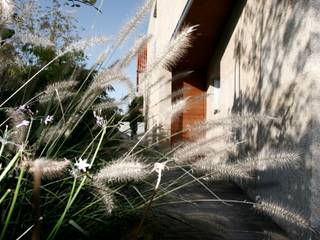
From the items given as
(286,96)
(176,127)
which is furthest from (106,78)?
(176,127)

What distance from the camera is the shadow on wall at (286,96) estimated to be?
265 cm

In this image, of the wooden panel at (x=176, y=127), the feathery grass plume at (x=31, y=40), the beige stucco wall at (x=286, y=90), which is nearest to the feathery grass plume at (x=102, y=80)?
the feathery grass plume at (x=31, y=40)

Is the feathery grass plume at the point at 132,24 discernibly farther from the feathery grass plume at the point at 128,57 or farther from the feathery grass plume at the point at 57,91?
the feathery grass plume at the point at 57,91

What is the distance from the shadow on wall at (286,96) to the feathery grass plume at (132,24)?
1343 mm

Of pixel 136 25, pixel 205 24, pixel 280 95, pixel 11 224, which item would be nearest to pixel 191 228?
pixel 11 224

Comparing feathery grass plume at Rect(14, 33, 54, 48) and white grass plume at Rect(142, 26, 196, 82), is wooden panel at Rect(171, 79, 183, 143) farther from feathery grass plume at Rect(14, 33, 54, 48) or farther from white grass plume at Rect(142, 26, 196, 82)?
feathery grass plume at Rect(14, 33, 54, 48)

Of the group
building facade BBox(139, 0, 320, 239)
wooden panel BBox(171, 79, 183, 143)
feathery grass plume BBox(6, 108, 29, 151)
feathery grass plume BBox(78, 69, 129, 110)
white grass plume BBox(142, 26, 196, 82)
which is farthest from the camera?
building facade BBox(139, 0, 320, 239)

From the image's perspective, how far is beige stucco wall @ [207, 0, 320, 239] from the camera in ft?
8.64

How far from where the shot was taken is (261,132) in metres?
3.92

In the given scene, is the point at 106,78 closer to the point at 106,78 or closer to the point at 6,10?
the point at 106,78

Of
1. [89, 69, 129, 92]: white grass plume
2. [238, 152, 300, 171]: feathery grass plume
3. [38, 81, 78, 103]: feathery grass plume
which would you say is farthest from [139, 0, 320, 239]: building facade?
[238, 152, 300, 171]: feathery grass plume

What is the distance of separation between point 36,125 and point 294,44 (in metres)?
1.92

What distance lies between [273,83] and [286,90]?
0.41 meters

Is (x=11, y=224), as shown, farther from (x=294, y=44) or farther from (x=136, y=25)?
(x=294, y=44)
